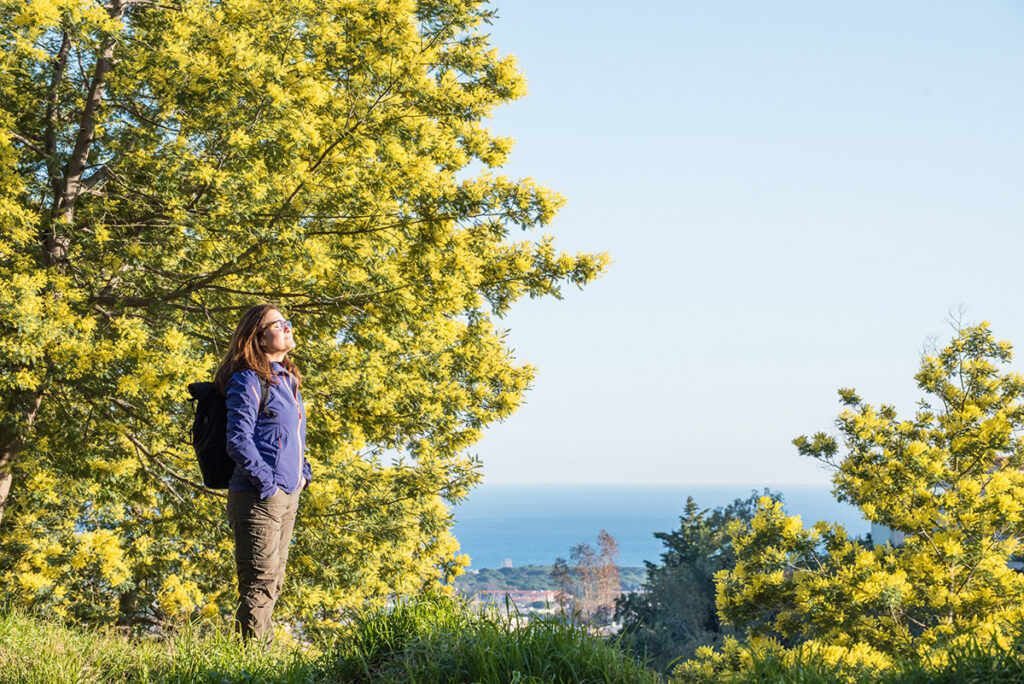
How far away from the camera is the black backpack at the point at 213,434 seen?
4.48 m

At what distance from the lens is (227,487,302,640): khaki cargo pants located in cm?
438

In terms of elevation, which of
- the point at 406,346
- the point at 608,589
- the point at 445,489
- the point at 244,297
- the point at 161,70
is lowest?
the point at 608,589

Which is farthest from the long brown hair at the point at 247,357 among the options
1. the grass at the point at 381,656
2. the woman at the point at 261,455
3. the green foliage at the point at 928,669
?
the green foliage at the point at 928,669

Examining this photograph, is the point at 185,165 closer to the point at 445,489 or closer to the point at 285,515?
the point at 285,515

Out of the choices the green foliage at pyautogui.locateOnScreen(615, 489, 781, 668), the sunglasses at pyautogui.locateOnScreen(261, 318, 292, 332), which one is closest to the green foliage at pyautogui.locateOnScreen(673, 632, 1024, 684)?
the sunglasses at pyautogui.locateOnScreen(261, 318, 292, 332)

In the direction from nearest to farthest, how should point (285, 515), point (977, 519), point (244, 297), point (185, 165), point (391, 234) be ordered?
point (285, 515) < point (185, 165) < point (391, 234) < point (244, 297) < point (977, 519)

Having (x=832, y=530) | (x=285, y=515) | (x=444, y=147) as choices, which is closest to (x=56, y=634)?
(x=285, y=515)

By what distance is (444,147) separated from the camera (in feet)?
26.8

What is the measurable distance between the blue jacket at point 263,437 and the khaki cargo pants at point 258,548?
0.29 ft

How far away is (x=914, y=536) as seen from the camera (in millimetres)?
10609

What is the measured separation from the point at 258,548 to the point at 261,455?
0.50 m

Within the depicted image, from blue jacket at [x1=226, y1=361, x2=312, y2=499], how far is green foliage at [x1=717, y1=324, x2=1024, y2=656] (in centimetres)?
714

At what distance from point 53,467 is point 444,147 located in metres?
5.06

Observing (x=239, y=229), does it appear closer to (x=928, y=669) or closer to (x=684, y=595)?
(x=928, y=669)
